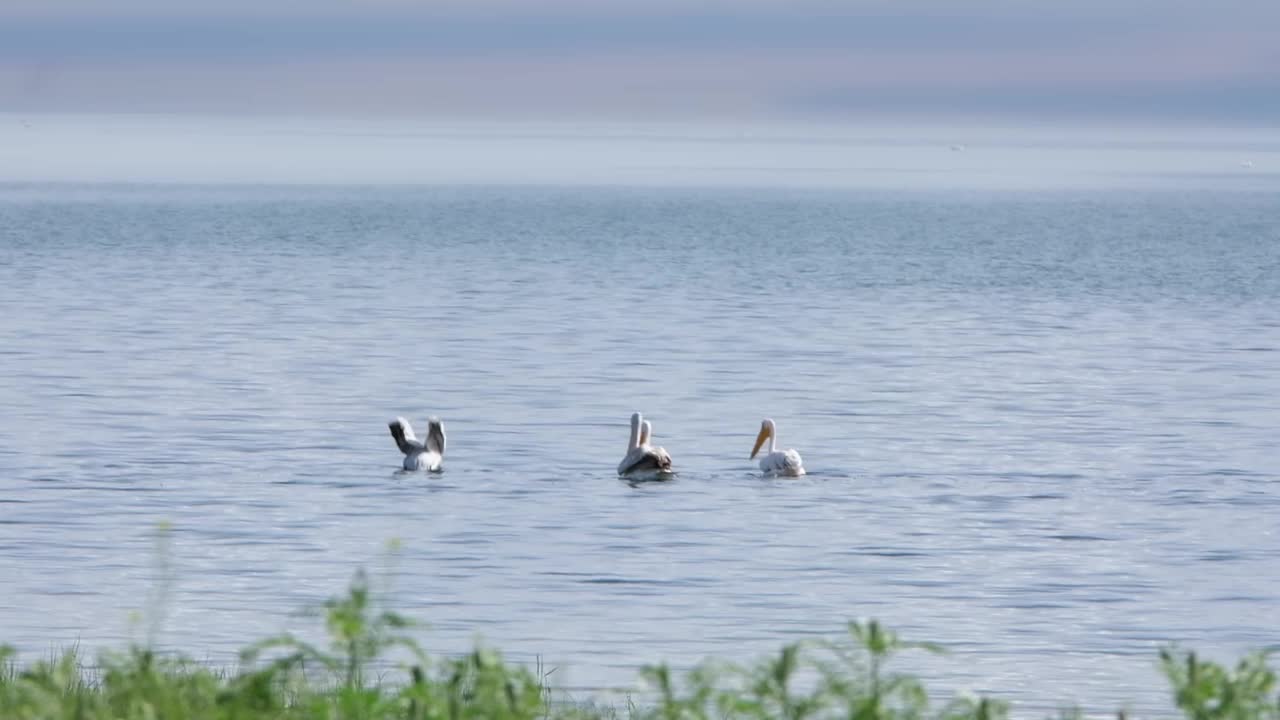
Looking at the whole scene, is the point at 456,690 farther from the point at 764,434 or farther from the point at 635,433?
the point at 764,434

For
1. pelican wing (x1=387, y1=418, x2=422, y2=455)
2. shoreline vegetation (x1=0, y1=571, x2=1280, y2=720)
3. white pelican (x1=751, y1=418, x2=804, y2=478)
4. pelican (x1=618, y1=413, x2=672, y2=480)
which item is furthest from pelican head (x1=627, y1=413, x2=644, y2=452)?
shoreline vegetation (x1=0, y1=571, x2=1280, y2=720)

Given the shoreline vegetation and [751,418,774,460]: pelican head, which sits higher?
[751,418,774,460]: pelican head

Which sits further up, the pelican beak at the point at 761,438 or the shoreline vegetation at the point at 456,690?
the pelican beak at the point at 761,438

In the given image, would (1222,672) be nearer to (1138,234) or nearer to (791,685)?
(791,685)

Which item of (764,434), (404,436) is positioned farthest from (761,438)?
(404,436)

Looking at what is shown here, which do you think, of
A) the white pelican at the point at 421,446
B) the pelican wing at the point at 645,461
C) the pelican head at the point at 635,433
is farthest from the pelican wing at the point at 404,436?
the pelican wing at the point at 645,461

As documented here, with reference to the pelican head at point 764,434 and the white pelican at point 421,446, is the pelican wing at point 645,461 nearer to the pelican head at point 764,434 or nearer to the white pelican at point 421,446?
the pelican head at point 764,434

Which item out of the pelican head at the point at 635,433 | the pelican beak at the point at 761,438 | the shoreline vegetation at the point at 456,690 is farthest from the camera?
the pelican beak at the point at 761,438

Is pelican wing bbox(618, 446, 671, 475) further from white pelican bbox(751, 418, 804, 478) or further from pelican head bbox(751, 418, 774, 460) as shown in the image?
pelican head bbox(751, 418, 774, 460)

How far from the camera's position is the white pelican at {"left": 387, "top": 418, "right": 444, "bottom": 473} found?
2648 cm

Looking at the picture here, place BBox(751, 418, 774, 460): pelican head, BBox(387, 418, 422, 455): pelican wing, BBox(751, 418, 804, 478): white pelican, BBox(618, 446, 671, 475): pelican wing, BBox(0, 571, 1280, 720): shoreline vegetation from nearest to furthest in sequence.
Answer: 1. BBox(0, 571, 1280, 720): shoreline vegetation
2. BBox(618, 446, 671, 475): pelican wing
3. BBox(751, 418, 804, 478): white pelican
4. BBox(387, 418, 422, 455): pelican wing
5. BBox(751, 418, 774, 460): pelican head

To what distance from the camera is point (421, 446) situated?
2683 cm

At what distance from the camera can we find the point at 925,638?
57.0ft

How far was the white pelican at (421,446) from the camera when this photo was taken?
26.5m
